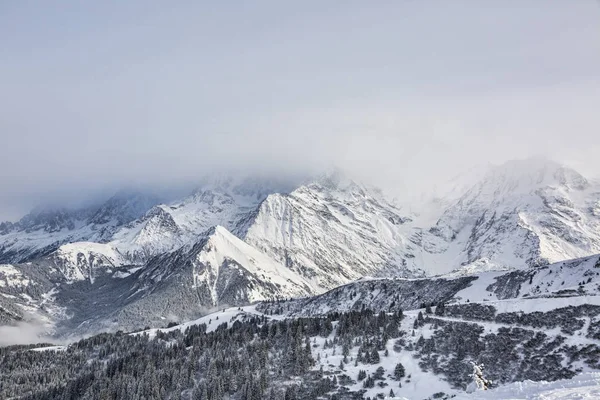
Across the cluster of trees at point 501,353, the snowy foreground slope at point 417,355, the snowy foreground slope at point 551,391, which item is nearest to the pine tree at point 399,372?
the snowy foreground slope at point 417,355

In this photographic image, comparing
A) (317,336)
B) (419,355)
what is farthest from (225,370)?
(419,355)

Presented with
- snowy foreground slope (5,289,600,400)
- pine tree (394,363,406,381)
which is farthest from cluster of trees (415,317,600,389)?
pine tree (394,363,406,381)

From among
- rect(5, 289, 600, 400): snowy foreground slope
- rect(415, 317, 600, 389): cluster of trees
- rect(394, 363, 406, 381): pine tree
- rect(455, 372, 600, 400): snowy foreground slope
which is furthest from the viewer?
rect(394, 363, 406, 381): pine tree

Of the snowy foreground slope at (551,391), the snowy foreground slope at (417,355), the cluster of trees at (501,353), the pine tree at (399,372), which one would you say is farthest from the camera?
the pine tree at (399,372)

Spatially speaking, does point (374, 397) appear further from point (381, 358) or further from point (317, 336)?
point (317, 336)

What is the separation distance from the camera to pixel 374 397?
149000 millimetres

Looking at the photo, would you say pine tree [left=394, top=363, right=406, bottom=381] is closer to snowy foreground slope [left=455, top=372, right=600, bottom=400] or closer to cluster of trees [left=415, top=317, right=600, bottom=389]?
cluster of trees [left=415, top=317, right=600, bottom=389]

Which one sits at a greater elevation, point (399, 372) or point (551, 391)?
point (551, 391)

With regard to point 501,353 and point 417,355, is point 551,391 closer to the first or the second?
point 501,353

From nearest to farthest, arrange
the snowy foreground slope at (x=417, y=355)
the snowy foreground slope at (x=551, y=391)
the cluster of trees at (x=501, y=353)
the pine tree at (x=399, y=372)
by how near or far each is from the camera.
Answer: the snowy foreground slope at (x=551, y=391), the cluster of trees at (x=501, y=353), the snowy foreground slope at (x=417, y=355), the pine tree at (x=399, y=372)

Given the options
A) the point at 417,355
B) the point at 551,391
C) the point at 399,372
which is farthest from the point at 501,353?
the point at 551,391

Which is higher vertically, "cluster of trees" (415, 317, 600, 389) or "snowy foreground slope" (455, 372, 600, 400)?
"snowy foreground slope" (455, 372, 600, 400)

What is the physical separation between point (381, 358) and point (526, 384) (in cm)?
10789

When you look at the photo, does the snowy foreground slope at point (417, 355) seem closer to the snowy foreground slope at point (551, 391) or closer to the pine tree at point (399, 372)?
the pine tree at point (399, 372)
